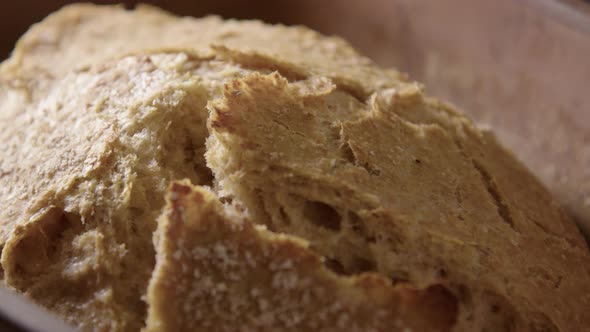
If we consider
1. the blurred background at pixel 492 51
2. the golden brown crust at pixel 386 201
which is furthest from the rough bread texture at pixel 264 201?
the blurred background at pixel 492 51

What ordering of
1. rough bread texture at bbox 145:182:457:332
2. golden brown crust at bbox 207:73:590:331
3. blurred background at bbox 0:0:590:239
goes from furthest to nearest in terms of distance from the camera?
1. blurred background at bbox 0:0:590:239
2. golden brown crust at bbox 207:73:590:331
3. rough bread texture at bbox 145:182:457:332

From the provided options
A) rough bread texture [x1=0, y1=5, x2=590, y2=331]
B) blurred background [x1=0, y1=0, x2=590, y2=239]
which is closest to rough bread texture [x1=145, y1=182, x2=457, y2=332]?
rough bread texture [x1=0, y1=5, x2=590, y2=331]

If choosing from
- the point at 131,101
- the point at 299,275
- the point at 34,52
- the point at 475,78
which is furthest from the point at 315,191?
the point at 475,78

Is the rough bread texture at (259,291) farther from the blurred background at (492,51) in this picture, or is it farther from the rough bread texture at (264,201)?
the blurred background at (492,51)

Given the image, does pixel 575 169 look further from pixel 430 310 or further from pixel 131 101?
pixel 131 101

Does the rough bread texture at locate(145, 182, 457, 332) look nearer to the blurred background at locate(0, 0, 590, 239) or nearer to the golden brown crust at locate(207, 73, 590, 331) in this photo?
the golden brown crust at locate(207, 73, 590, 331)
